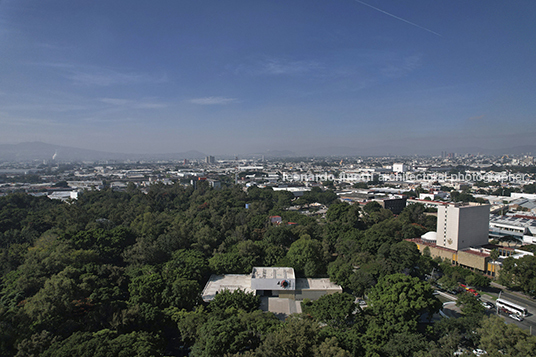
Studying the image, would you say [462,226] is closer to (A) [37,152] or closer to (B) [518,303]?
(B) [518,303]

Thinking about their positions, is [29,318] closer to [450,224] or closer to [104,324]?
[104,324]

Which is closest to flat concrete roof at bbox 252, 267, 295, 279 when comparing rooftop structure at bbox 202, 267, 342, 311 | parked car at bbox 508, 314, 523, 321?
rooftop structure at bbox 202, 267, 342, 311

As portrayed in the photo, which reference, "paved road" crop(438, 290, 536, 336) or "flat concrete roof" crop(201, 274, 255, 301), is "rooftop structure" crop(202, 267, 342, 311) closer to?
"flat concrete roof" crop(201, 274, 255, 301)

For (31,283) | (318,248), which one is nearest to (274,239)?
(318,248)

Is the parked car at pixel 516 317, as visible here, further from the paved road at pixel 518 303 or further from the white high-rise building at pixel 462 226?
the white high-rise building at pixel 462 226

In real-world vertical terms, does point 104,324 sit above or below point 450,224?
below

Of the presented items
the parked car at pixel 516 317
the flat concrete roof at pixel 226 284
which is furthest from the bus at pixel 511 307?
the flat concrete roof at pixel 226 284

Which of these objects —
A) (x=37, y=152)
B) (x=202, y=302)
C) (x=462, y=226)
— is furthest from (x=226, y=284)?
(x=37, y=152)
